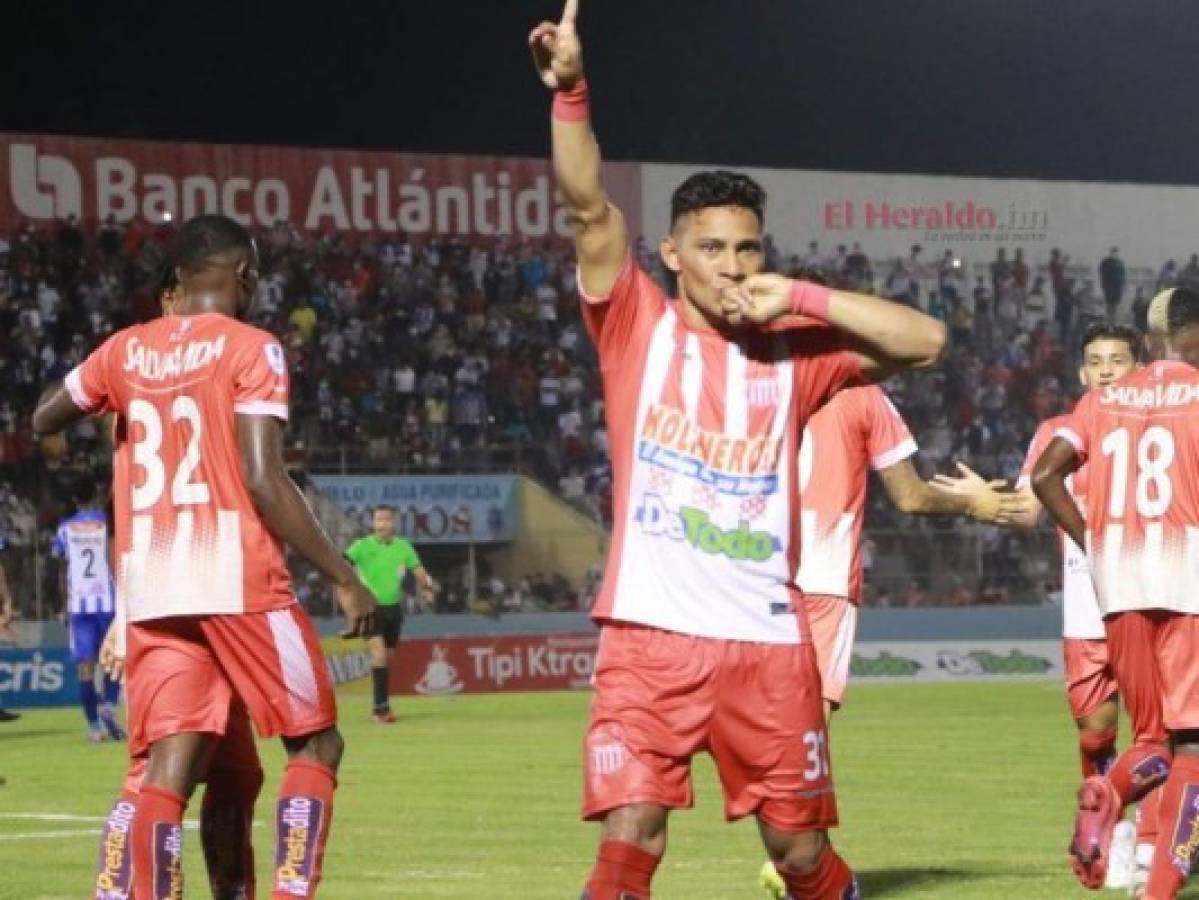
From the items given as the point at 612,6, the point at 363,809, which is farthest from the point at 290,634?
the point at 612,6

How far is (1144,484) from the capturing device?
1016 centimetres

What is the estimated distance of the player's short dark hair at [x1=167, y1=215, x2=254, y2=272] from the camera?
8602 millimetres

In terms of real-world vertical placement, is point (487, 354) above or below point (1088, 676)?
above

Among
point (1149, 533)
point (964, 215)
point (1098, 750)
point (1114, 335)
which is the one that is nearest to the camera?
point (1149, 533)

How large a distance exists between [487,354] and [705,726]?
3877 centimetres

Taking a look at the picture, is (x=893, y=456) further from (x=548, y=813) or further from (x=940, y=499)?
(x=548, y=813)

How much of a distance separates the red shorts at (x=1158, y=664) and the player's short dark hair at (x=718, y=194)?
11.9ft

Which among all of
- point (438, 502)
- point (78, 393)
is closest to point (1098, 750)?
point (78, 393)

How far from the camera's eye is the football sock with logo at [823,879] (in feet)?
22.8

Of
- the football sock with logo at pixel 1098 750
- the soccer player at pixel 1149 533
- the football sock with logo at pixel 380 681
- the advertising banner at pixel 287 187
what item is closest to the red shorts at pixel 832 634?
the soccer player at pixel 1149 533

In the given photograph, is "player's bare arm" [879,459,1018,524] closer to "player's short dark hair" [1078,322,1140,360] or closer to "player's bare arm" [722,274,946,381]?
"player's short dark hair" [1078,322,1140,360]

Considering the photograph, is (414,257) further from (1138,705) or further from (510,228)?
(1138,705)

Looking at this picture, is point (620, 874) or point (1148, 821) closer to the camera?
point (620, 874)

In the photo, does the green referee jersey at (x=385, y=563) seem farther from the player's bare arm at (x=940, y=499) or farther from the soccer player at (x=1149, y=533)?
the soccer player at (x=1149, y=533)
